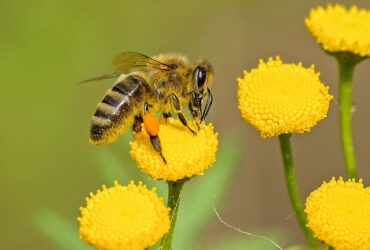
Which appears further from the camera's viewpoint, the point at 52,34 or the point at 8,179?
the point at 52,34

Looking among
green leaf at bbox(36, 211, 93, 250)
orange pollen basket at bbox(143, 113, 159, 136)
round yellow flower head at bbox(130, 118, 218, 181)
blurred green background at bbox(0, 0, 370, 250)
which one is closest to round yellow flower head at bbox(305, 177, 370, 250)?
round yellow flower head at bbox(130, 118, 218, 181)

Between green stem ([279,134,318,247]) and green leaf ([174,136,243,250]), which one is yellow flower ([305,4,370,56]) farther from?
green leaf ([174,136,243,250])

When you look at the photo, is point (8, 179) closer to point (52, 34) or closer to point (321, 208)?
point (52, 34)

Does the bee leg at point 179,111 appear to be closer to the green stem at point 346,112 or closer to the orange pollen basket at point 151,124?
the orange pollen basket at point 151,124


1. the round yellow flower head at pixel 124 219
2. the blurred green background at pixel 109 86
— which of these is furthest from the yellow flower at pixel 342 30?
the blurred green background at pixel 109 86

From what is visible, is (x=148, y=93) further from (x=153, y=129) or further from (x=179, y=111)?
(x=153, y=129)

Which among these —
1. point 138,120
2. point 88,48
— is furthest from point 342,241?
point 88,48
